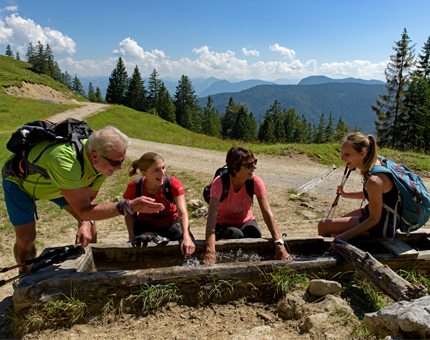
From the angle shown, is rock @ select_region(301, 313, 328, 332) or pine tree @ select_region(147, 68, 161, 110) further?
pine tree @ select_region(147, 68, 161, 110)

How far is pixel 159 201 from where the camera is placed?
3.75 meters

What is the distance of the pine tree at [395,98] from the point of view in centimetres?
2866

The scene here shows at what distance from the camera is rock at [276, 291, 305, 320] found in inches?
101

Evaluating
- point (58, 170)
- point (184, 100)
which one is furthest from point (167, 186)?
point (184, 100)

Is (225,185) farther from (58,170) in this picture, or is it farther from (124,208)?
(58,170)

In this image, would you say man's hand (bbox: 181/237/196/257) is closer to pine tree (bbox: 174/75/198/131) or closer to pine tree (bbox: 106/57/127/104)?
pine tree (bbox: 106/57/127/104)

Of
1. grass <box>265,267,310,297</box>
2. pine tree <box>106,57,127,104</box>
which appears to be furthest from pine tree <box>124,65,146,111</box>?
grass <box>265,267,310,297</box>

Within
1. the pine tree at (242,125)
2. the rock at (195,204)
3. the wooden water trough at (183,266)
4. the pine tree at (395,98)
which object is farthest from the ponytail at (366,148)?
the pine tree at (242,125)

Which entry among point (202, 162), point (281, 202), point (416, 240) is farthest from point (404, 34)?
point (416, 240)

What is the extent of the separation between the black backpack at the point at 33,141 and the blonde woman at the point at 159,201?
0.83 metres

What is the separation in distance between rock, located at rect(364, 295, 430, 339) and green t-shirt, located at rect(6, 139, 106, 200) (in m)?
2.77

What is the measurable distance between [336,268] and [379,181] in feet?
3.57

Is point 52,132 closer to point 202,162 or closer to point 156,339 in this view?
point 156,339

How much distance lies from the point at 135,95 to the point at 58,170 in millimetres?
57291
